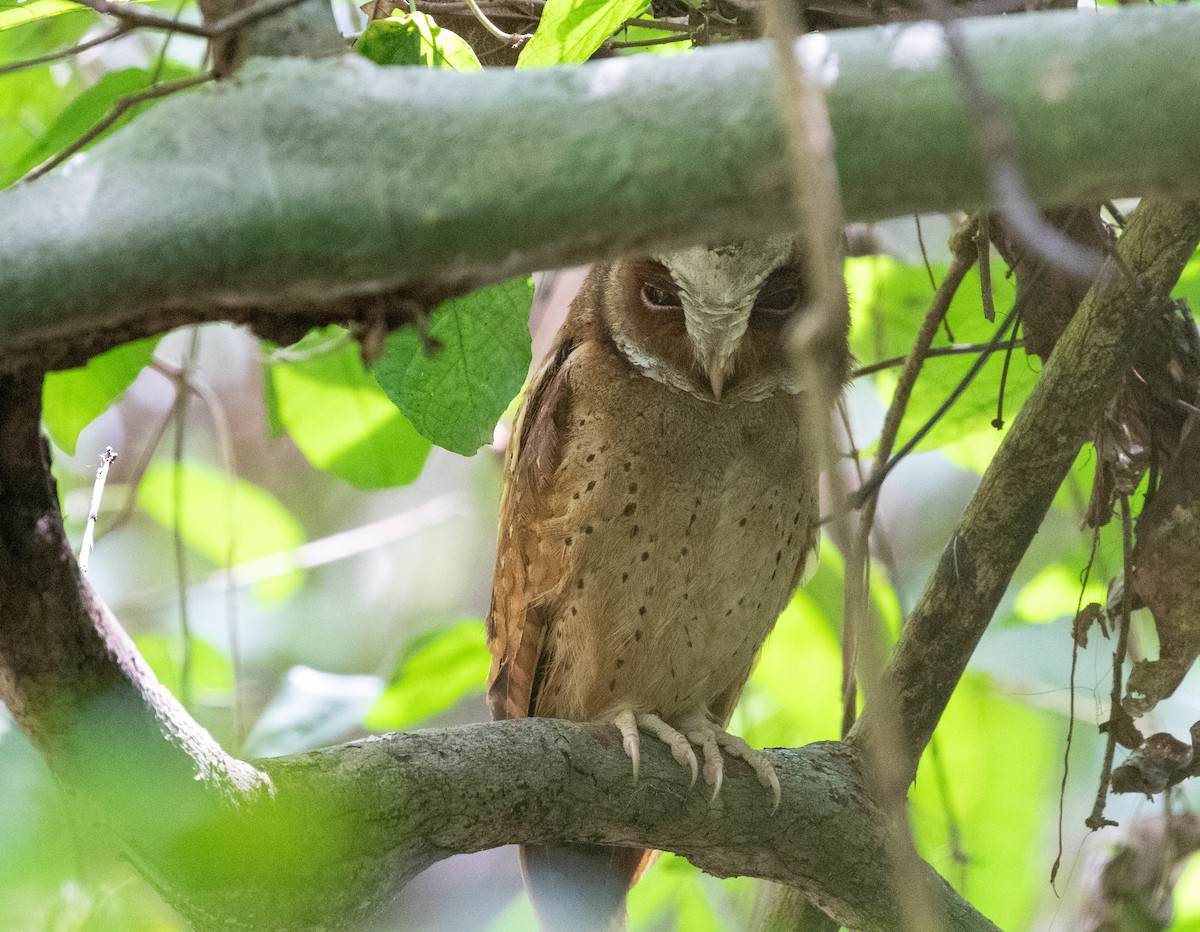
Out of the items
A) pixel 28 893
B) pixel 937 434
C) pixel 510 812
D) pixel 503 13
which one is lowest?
pixel 510 812

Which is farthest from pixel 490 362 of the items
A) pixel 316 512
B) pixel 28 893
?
pixel 316 512

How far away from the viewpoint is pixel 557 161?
2.43ft

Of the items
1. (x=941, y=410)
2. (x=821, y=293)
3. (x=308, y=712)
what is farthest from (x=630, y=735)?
(x=821, y=293)

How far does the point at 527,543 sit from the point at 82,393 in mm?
814

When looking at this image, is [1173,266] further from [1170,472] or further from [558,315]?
[558,315]

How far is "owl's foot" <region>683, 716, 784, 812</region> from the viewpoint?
174cm

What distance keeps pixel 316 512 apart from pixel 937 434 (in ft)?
14.7

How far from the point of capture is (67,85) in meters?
2.44

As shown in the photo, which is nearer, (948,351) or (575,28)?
(575,28)

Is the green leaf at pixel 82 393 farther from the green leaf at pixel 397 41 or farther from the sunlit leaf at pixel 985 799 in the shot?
the sunlit leaf at pixel 985 799

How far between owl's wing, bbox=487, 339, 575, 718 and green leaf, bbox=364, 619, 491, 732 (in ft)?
0.15

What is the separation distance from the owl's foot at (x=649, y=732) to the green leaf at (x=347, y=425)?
59 cm

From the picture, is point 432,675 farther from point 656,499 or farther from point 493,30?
point 493,30

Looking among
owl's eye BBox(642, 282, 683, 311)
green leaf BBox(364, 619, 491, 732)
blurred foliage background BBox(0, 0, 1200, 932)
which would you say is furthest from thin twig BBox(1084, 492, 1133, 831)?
green leaf BBox(364, 619, 491, 732)
